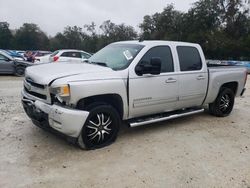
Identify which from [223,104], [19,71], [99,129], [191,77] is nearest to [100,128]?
[99,129]

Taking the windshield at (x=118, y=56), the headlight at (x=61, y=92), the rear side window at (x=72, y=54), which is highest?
the windshield at (x=118, y=56)

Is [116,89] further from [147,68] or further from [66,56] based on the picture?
[66,56]

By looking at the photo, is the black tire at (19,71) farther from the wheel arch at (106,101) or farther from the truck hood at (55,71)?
the wheel arch at (106,101)

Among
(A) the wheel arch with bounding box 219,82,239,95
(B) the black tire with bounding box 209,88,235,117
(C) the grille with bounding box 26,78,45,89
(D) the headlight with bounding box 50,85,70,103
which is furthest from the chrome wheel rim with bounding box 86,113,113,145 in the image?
(A) the wheel arch with bounding box 219,82,239,95

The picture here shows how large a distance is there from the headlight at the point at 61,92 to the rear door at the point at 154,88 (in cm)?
119

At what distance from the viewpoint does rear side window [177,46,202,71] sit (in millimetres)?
5759

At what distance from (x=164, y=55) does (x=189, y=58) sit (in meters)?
0.77

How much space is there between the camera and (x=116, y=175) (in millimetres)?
3715

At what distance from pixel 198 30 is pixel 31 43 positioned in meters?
41.9

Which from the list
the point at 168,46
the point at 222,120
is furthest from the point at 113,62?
the point at 222,120

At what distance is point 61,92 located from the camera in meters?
3.97

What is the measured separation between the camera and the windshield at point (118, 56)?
4.93 m

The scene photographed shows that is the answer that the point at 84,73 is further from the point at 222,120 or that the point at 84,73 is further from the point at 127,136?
the point at 222,120

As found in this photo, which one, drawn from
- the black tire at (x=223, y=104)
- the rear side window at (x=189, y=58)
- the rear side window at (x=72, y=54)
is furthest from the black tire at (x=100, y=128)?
the rear side window at (x=72, y=54)
